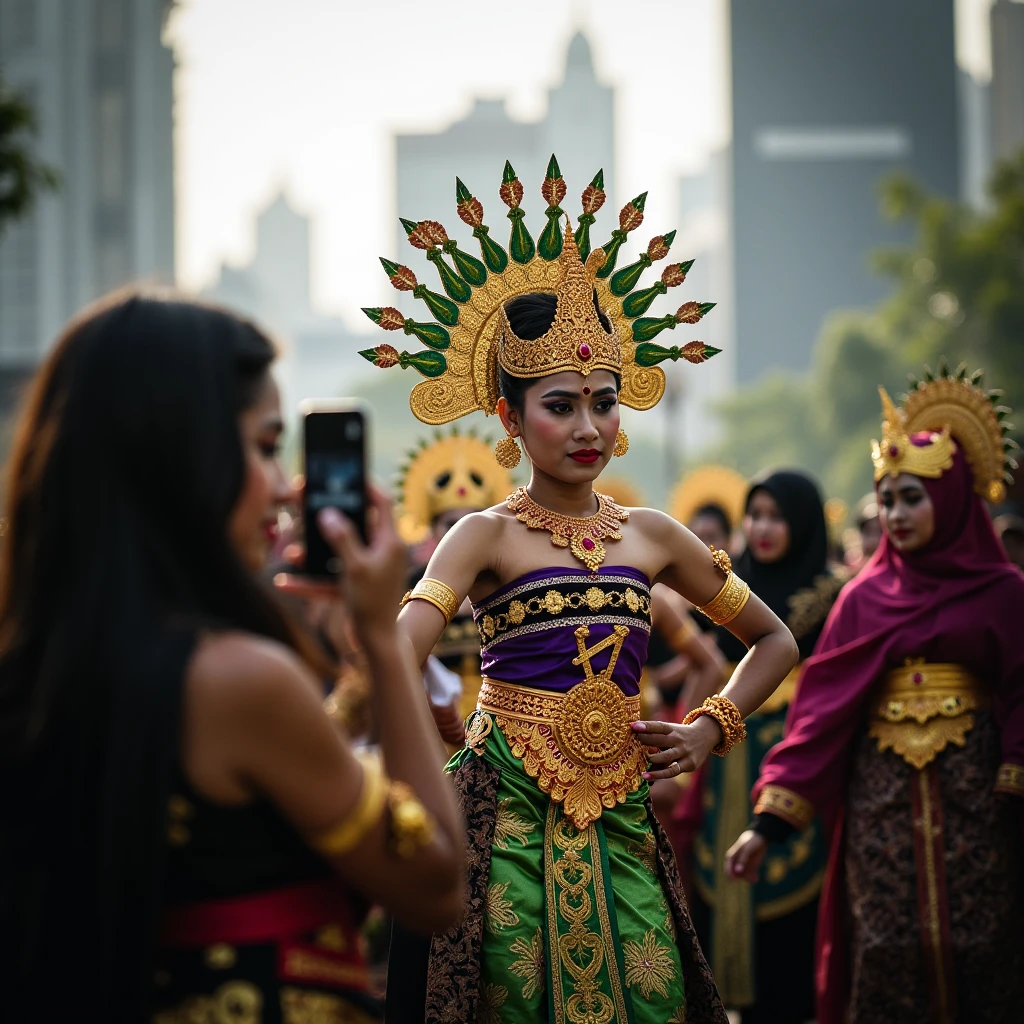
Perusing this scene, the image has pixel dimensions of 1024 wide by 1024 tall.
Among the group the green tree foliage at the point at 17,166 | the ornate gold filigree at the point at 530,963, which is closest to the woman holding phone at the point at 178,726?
the ornate gold filigree at the point at 530,963

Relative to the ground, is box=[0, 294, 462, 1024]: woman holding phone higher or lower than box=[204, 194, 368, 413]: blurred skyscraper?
lower

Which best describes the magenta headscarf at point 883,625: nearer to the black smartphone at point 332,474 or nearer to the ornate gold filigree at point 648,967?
the ornate gold filigree at point 648,967

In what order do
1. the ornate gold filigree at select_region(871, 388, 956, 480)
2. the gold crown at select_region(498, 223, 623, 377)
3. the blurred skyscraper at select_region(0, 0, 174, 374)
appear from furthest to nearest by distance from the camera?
the blurred skyscraper at select_region(0, 0, 174, 374), the ornate gold filigree at select_region(871, 388, 956, 480), the gold crown at select_region(498, 223, 623, 377)

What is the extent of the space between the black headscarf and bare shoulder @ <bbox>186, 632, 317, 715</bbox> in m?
5.19

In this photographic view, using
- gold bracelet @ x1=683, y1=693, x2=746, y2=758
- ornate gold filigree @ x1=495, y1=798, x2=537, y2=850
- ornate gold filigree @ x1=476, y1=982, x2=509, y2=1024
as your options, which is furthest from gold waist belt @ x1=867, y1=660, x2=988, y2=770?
ornate gold filigree @ x1=476, y1=982, x2=509, y2=1024

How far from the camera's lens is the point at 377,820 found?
7.51 ft

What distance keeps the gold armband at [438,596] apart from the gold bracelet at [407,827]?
1.50 meters

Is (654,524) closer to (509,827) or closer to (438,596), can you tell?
(438,596)

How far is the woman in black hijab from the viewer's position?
6691 mm

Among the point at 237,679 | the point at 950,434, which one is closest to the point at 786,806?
the point at 950,434

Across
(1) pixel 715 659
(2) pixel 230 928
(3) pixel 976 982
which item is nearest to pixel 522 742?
(2) pixel 230 928

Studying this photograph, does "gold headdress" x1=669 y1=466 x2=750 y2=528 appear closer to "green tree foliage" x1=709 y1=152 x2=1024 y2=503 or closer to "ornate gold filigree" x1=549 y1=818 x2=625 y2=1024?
"ornate gold filigree" x1=549 y1=818 x2=625 y2=1024

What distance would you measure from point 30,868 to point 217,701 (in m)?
0.38

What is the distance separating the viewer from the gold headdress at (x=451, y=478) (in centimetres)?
817
